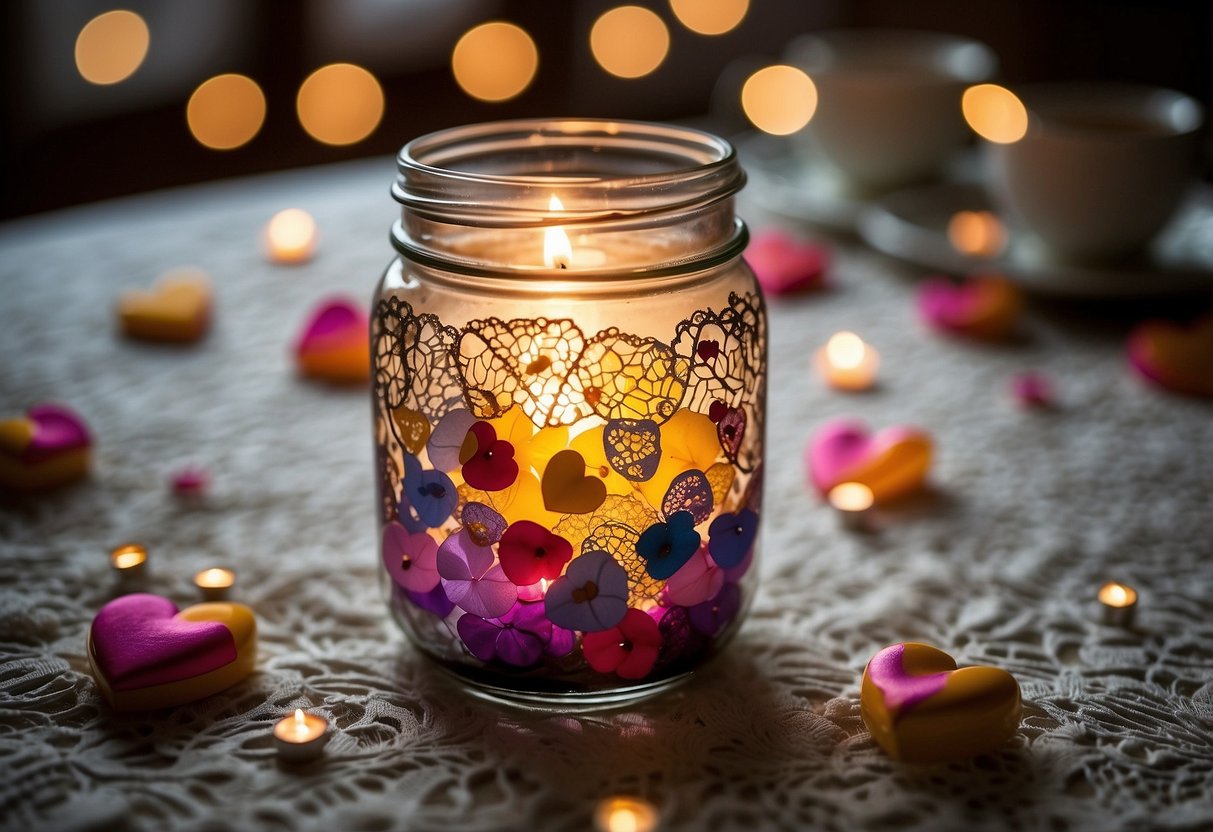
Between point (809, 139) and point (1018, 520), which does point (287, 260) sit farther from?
point (1018, 520)

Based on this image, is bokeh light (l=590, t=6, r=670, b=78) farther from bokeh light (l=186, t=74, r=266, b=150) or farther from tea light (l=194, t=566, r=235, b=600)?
tea light (l=194, t=566, r=235, b=600)

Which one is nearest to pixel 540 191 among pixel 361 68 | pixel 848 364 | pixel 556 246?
pixel 556 246

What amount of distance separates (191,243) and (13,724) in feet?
2.42

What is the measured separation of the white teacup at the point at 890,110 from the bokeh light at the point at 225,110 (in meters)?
1.43

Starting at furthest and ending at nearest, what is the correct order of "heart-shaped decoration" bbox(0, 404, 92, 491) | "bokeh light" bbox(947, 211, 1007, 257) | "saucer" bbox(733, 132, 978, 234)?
"saucer" bbox(733, 132, 978, 234), "bokeh light" bbox(947, 211, 1007, 257), "heart-shaped decoration" bbox(0, 404, 92, 491)

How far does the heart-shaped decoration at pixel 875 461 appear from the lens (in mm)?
854

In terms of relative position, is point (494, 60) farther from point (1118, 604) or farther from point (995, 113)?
point (1118, 604)

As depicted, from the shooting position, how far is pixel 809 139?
1.35 metres

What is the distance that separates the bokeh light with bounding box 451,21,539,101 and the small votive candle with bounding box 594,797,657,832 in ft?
7.92

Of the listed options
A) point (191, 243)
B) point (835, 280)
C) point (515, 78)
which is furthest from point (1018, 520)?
point (515, 78)

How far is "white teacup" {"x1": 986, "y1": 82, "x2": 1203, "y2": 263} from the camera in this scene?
109 cm

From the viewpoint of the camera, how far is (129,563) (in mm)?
722

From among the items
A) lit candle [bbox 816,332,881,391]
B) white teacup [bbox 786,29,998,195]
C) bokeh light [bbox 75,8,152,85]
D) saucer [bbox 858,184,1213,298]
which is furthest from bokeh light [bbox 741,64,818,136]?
bokeh light [bbox 75,8,152,85]

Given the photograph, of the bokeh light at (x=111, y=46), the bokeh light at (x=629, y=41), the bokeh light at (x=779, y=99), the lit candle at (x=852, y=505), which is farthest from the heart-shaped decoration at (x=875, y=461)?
the bokeh light at (x=629, y=41)
